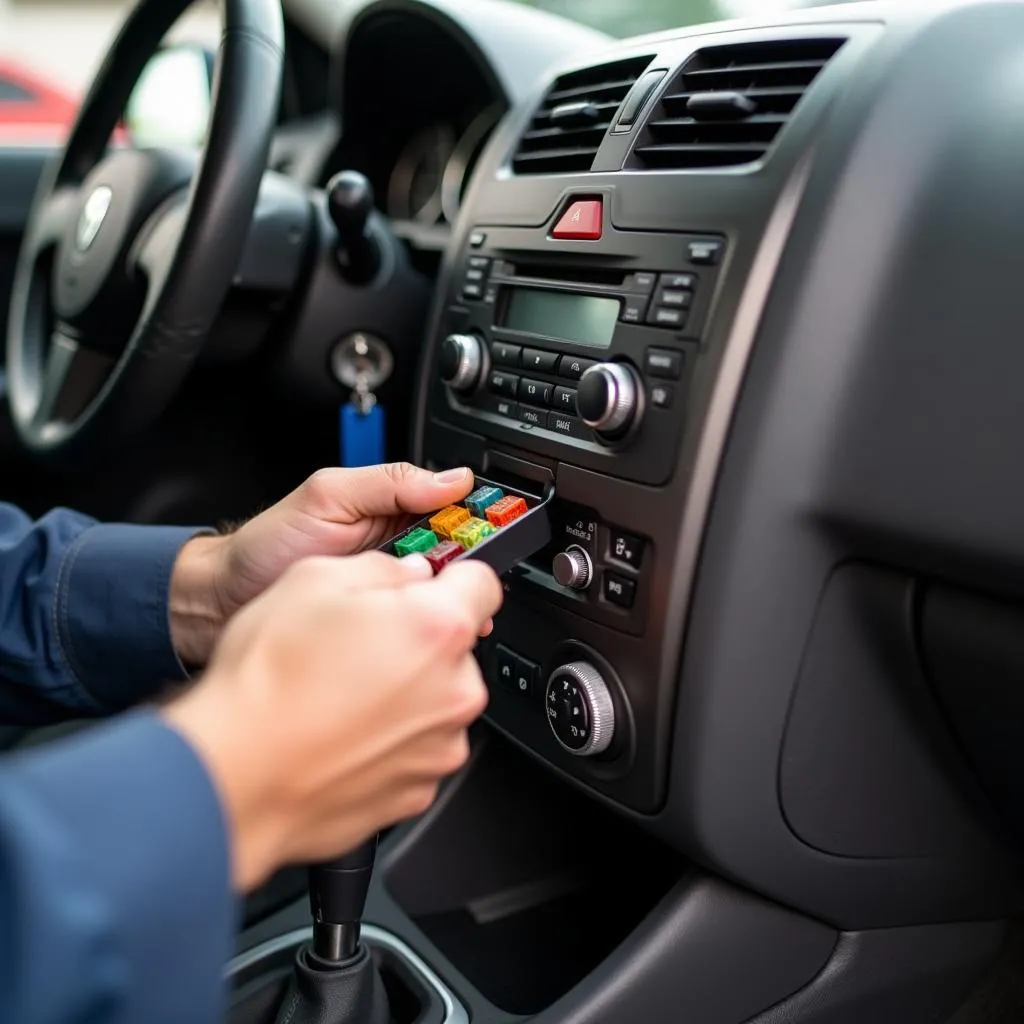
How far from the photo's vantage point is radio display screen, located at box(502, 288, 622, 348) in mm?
732

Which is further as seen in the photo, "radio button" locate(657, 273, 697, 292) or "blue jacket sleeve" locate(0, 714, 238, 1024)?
"radio button" locate(657, 273, 697, 292)

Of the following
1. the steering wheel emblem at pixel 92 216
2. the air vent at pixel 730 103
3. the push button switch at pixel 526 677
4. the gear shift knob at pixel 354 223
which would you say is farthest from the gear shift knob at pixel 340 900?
the steering wheel emblem at pixel 92 216

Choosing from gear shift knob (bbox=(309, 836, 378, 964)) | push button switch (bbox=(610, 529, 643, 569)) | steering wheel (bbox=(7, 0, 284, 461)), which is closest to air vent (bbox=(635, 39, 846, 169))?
push button switch (bbox=(610, 529, 643, 569))

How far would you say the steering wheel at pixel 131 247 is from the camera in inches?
35.4

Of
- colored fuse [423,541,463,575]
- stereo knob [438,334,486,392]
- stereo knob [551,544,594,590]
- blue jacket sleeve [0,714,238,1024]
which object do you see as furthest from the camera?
stereo knob [438,334,486,392]

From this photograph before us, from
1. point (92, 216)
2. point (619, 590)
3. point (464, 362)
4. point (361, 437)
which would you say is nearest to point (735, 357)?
point (619, 590)

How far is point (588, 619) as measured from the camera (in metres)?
0.73

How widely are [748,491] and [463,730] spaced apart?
22 centimetres

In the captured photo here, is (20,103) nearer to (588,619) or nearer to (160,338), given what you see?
(160,338)

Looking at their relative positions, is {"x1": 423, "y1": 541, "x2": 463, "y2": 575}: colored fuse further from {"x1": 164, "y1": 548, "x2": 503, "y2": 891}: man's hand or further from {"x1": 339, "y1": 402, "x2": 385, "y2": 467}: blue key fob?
{"x1": 339, "y1": 402, "x2": 385, "y2": 467}: blue key fob

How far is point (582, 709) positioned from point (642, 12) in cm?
74

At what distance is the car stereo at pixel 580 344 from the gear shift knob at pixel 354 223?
8.2 inches

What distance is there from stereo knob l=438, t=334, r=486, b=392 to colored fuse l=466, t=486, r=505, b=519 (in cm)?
15

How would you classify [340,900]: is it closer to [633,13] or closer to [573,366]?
[573,366]
